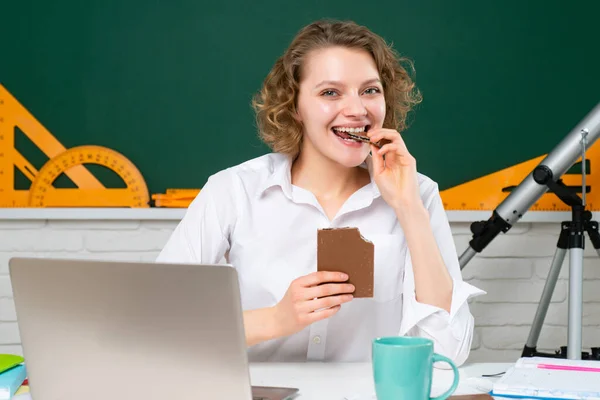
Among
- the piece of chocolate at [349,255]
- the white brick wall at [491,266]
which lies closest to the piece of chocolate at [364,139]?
the piece of chocolate at [349,255]

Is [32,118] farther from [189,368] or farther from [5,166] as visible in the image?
[189,368]

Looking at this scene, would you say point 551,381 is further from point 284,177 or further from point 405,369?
point 284,177

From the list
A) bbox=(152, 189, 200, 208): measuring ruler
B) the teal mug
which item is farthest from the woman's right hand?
bbox=(152, 189, 200, 208): measuring ruler

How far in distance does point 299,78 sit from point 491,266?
116 cm

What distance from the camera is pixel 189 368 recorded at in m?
0.81

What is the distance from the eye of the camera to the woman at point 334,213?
1.51m

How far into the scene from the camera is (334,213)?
5.46 feet

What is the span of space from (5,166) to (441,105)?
152 centimetres

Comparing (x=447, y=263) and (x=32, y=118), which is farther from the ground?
(x=32, y=118)

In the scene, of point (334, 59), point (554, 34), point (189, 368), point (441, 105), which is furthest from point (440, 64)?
point (189, 368)

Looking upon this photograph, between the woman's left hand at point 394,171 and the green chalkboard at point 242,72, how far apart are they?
94 centimetres

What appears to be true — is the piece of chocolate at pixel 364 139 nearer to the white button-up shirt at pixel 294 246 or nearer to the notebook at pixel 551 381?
the white button-up shirt at pixel 294 246

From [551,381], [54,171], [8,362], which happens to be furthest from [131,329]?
[54,171]

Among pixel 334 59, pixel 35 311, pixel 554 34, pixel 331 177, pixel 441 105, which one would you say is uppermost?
pixel 554 34
